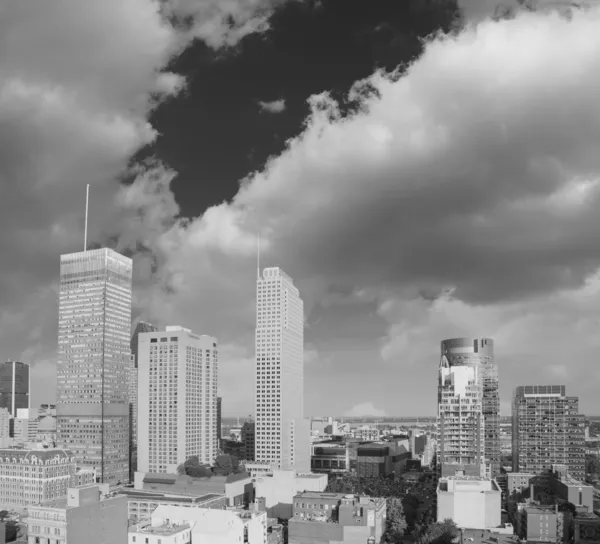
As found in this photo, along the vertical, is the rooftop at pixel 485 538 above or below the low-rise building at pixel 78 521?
below

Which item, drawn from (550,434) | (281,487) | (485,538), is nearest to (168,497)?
(281,487)

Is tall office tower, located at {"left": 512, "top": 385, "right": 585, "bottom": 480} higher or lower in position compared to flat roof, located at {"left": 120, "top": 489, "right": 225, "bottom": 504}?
higher

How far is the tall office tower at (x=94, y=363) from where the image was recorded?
15050cm

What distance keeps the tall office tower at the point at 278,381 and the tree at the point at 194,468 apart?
48.5 ft

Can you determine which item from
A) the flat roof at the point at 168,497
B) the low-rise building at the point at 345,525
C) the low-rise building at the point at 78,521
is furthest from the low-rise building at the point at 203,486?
the low-rise building at the point at 78,521

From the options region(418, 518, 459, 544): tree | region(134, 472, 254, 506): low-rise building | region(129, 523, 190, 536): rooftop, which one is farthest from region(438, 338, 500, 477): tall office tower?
region(129, 523, 190, 536): rooftop

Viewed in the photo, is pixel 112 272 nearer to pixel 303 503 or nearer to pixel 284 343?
pixel 284 343

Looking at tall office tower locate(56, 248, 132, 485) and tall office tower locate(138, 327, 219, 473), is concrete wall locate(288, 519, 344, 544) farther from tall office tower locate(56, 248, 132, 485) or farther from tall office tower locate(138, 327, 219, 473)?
tall office tower locate(56, 248, 132, 485)

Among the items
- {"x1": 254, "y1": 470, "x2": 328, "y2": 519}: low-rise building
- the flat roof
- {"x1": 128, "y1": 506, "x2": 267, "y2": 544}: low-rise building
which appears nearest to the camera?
{"x1": 128, "y1": 506, "x2": 267, "y2": 544}: low-rise building

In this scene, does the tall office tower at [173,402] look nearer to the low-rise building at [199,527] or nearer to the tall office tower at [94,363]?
the tall office tower at [94,363]

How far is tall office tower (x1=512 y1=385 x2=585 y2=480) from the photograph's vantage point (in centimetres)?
14050

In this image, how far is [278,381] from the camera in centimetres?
16212

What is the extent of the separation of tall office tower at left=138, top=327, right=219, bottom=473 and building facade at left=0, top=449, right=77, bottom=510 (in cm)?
2535

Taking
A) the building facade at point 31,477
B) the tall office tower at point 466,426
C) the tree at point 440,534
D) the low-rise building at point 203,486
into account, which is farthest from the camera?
the tall office tower at point 466,426
